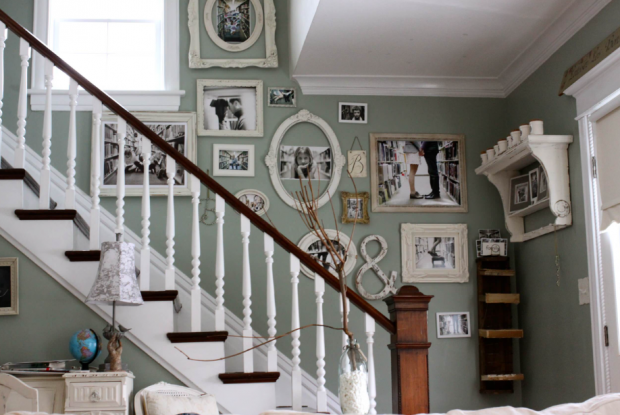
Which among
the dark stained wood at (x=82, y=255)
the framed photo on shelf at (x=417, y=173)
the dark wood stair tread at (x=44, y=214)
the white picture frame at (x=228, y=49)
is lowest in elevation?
the dark stained wood at (x=82, y=255)

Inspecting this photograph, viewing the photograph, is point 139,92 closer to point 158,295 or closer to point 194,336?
point 158,295

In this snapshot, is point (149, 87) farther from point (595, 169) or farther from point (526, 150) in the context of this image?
point (595, 169)

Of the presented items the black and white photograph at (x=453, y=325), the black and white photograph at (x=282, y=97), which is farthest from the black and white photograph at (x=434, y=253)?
the black and white photograph at (x=282, y=97)

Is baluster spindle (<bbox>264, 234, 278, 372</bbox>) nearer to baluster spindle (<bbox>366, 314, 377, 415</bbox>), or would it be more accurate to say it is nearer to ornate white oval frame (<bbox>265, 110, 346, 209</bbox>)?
baluster spindle (<bbox>366, 314, 377, 415</bbox>)

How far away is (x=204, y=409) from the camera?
3.22 meters

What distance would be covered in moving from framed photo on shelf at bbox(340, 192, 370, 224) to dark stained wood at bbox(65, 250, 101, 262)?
1.88m

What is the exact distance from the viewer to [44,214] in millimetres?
3637

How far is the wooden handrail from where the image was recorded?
3510 millimetres

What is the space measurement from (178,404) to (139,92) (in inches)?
101

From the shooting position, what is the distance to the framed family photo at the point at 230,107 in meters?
4.97

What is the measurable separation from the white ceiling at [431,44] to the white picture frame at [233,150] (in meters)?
0.61

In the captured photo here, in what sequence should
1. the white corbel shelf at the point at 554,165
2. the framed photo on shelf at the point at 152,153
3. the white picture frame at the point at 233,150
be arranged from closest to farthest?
the white corbel shelf at the point at 554,165, the framed photo on shelf at the point at 152,153, the white picture frame at the point at 233,150

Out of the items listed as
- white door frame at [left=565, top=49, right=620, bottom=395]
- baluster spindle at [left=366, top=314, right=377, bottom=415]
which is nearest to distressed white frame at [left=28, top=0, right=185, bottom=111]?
baluster spindle at [left=366, top=314, right=377, bottom=415]

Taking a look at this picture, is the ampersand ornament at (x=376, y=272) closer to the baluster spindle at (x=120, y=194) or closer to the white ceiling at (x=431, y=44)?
the white ceiling at (x=431, y=44)
